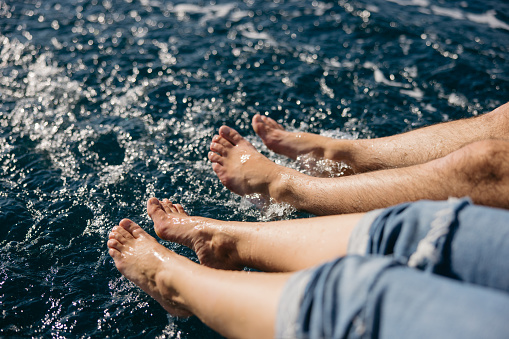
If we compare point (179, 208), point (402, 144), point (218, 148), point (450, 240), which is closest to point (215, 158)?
point (218, 148)

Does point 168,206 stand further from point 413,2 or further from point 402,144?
point 413,2

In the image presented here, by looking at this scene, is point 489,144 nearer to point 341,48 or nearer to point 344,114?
point 344,114

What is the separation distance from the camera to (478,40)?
4957 mm

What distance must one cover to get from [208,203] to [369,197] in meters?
1.26

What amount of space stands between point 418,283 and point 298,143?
6.56ft

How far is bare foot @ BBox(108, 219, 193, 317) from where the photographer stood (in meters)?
2.01

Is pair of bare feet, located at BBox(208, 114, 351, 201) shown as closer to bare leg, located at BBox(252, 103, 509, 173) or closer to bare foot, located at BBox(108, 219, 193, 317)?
bare leg, located at BBox(252, 103, 509, 173)

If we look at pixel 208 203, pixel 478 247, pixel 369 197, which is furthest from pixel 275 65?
pixel 478 247

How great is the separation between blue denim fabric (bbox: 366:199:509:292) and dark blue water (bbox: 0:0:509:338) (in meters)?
1.24

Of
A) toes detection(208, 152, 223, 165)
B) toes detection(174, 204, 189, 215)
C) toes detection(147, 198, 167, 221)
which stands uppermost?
toes detection(208, 152, 223, 165)

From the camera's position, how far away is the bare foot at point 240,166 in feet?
8.83

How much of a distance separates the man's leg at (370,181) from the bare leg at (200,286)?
0.82m

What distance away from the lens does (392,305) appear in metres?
1.10

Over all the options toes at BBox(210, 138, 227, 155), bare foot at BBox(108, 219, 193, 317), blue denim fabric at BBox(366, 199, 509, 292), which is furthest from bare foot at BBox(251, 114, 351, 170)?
blue denim fabric at BBox(366, 199, 509, 292)
